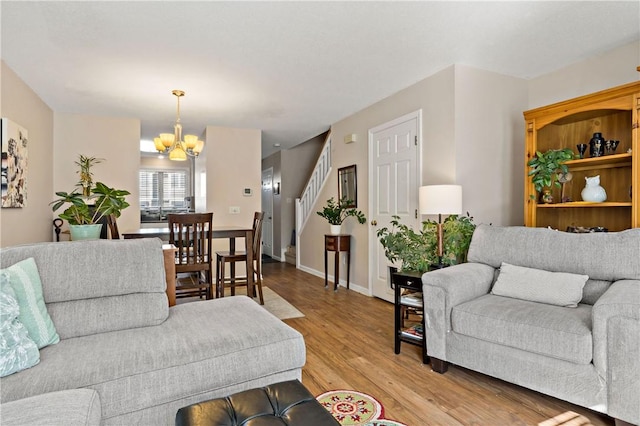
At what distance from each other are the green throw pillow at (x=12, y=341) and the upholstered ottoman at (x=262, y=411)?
70 cm

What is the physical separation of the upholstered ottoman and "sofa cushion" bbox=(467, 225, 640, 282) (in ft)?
6.70

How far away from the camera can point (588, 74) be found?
3.36m

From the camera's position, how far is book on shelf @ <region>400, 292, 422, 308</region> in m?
2.83

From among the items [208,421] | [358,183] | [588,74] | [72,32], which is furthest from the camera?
[358,183]

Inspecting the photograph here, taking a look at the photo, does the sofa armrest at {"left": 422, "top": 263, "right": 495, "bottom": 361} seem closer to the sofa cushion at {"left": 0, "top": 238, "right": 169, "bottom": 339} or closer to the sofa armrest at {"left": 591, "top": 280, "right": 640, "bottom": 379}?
the sofa armrest at {"left": 591, "top": 280, "right": 640, "bottom": 379}

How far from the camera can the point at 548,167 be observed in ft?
10.2

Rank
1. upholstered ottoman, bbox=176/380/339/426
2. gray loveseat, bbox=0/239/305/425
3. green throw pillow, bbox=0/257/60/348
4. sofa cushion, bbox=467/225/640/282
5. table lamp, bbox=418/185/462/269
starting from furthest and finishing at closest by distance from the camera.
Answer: table lamp, bbox=418/185/462/269 → sofa cushion, bbox=467/225/640/282 → green throw pillow, bbox=0/257/60/348 → gray loveseat, bbox=0/239/305/425 → upholstered ottoman, bbox=176/380/339/426

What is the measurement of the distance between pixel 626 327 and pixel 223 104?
440 centimetres

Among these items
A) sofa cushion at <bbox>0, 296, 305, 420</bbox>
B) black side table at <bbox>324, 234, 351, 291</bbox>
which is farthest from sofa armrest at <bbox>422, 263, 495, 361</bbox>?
black side table at <bbox>324, 234, 351, 291</bbox>

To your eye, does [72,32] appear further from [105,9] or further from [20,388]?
[20,388]

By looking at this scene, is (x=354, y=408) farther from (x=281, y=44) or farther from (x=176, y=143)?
(x=176, y=143)

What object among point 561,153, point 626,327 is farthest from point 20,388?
point 561,153

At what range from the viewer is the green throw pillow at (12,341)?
1.37 m

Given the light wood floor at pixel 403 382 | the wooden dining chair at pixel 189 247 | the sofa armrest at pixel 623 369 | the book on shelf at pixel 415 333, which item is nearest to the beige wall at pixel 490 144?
the book on shelf at pixel 415 333
